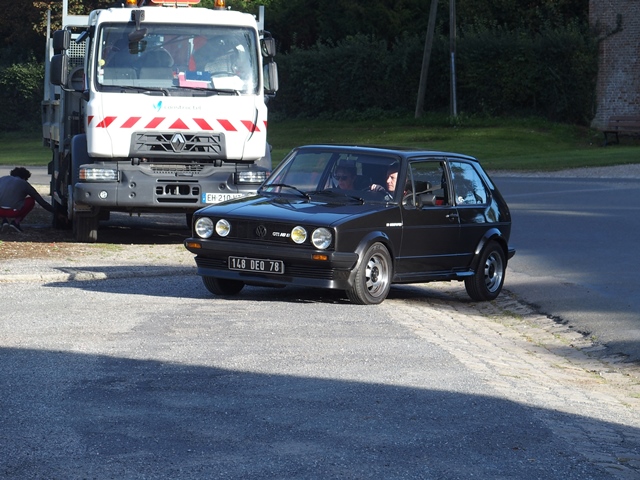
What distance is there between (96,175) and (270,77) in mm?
2660

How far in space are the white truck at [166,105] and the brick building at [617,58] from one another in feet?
118

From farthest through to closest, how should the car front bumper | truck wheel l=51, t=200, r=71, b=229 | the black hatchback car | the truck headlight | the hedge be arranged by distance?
the hedge
truck wheel l=51, t=200, r=71, b=229
the truck headlight
the black hatchback car
the car front bumper

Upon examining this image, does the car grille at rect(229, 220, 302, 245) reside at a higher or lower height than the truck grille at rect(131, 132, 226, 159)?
lower

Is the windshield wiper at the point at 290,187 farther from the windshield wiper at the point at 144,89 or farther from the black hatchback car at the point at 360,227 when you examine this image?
the windshield wiper at the point at 144,89

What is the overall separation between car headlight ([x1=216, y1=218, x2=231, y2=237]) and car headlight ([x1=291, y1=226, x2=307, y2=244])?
29.3 inches

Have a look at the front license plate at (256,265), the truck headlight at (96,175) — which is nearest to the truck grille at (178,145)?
the truck headlight at (96,175)

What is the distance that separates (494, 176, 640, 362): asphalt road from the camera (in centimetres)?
1160

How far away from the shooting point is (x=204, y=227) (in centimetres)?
1212

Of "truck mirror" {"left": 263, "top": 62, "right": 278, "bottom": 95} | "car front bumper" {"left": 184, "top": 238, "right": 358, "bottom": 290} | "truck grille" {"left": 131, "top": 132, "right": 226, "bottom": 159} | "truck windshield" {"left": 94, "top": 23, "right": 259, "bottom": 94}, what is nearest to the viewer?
"car front bumper" {"left": 184, "top": 238, "right": 358, "bottom": 290}

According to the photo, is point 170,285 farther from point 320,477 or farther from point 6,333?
point 320,477

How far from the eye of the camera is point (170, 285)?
13242mm

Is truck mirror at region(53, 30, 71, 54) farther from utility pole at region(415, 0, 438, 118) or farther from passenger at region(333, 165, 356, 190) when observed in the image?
utility pole at region(415, 0, 438, 118)

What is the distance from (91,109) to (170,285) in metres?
4.15

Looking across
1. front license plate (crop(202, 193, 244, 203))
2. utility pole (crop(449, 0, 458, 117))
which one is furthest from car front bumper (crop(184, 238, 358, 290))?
utility pole (crop(449, 0, 458, 117))
